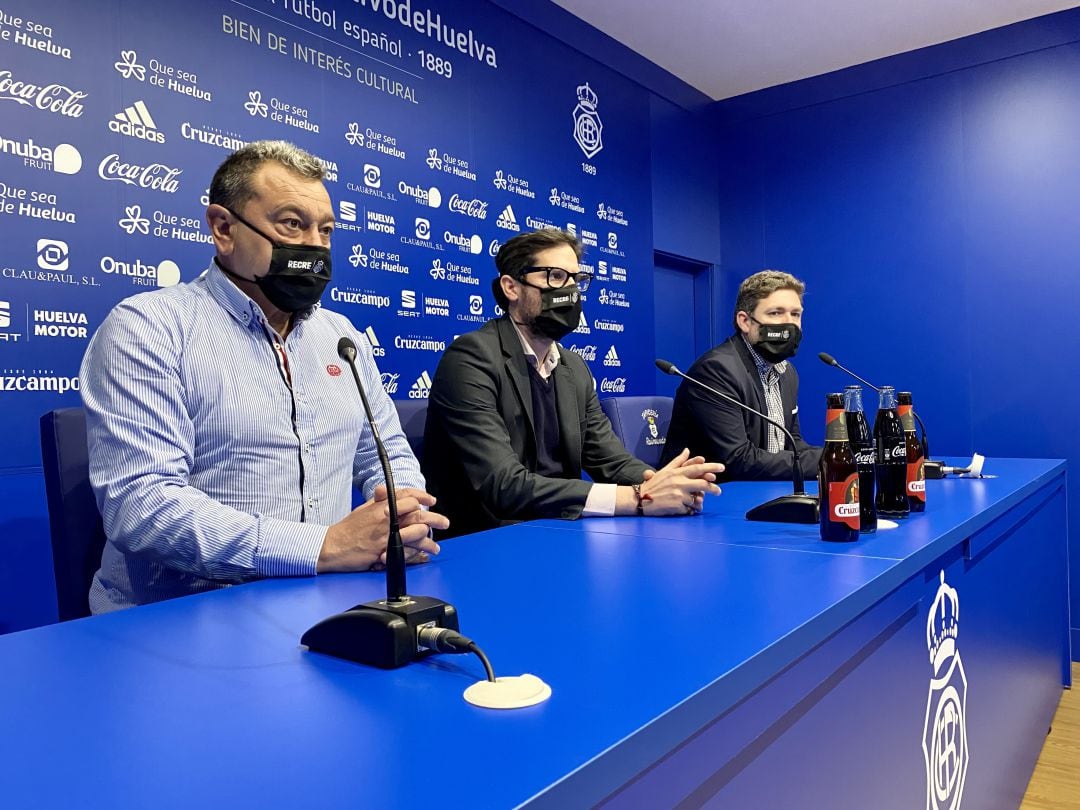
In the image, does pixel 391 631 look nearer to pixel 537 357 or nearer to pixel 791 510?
pixel 791 510

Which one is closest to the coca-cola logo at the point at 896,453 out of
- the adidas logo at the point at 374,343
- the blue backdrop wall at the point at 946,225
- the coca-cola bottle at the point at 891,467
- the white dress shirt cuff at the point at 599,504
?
the coca-cola bottle at the point at 891,467

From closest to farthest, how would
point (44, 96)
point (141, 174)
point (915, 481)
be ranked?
point (915, 481), point (44, 96), point (141, 174)

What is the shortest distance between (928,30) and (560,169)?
2.06 meters

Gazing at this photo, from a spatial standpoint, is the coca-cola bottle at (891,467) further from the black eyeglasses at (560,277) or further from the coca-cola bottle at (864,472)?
the black eyeglasses at (560,277)

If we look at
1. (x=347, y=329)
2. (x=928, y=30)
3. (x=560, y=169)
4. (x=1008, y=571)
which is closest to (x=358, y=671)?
(x=347, y=329)

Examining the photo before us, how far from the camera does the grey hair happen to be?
62.0 inches

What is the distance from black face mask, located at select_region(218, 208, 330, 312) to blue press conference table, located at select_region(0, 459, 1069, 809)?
0.57 meters

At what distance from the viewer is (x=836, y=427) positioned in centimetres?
136

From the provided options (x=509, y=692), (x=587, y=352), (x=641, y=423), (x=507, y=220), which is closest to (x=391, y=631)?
(x=509, y=692)

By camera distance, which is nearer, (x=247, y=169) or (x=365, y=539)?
(x=365, y=539)

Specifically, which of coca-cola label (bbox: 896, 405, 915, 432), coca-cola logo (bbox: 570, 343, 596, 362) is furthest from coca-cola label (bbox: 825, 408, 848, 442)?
coca-cola logo (bbox: 570, 343, 596, 362)

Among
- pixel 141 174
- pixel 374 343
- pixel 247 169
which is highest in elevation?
pixel 141 174

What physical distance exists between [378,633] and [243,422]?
2.66ft

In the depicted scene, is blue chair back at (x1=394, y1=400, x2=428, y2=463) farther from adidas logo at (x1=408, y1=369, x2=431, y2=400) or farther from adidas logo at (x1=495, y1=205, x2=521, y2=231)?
adidas logo at (x1=495, y1=205, x2=521, y2=231)
